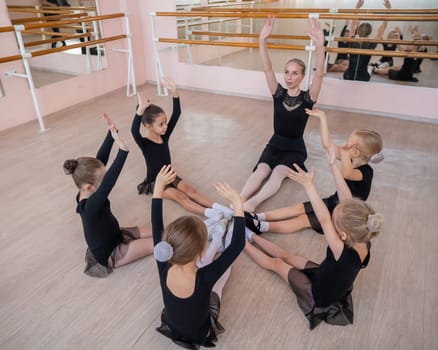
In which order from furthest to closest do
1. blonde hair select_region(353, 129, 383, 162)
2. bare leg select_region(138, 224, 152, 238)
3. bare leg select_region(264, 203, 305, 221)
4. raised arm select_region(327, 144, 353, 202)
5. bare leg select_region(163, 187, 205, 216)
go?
bare leg select_region(163, 187, 205, 216) → bare leg select_region(264, 203, 305, 221) → bare leg select_region(138, 224, 152, 238) → blonde hair select_region(353, 129, 383, 162) → raised arm select_region(327, 144, 353, 202)

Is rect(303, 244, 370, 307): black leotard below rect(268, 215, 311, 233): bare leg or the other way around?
the other way around

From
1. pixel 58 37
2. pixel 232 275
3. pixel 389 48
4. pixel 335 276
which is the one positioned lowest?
pixel 232 275

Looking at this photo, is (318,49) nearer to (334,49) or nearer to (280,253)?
(280,253)

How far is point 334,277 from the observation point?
128 cm

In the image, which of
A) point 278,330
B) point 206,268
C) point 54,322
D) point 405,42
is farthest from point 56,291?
point 405,42

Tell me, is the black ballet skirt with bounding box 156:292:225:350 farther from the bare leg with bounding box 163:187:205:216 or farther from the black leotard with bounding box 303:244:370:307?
the bare leg with bounding box 163:187:205:216

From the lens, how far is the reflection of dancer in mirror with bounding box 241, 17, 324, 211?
2.09 metres

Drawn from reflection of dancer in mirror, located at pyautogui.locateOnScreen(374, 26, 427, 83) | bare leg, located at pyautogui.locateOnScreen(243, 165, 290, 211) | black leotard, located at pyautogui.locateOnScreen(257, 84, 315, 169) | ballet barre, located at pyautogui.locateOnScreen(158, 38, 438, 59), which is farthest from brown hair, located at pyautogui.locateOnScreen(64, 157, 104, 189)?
reflection of dancer in mirror, located at pyautogui.locateOnScreen(374, 26, 427, 83)

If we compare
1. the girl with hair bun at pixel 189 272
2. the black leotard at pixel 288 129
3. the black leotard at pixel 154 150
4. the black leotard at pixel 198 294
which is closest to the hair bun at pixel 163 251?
the girl with hair bun at pixel 189 272

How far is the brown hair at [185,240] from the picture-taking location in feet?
3.44

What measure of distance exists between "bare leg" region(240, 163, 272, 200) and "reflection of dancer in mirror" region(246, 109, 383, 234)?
215mm

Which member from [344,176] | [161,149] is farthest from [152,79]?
[344,176]

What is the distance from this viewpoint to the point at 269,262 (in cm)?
165

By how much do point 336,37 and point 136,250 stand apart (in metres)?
3.12
